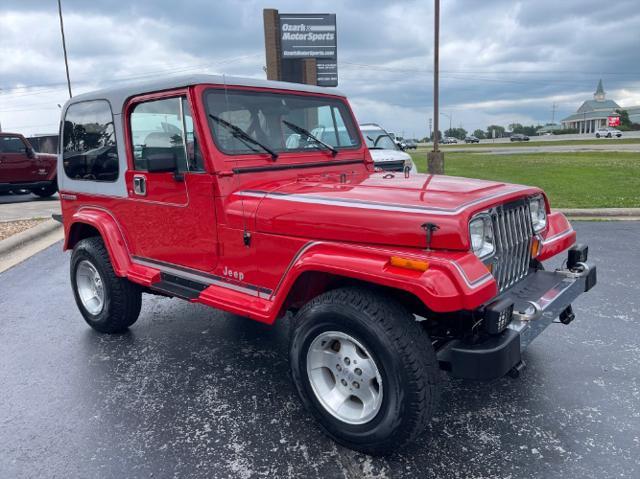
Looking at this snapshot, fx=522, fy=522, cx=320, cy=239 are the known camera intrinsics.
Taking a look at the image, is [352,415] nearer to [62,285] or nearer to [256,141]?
[256,141]

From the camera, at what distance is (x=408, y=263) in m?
2.45

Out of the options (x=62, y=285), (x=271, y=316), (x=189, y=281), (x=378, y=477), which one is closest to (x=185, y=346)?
(x=189, y=281)

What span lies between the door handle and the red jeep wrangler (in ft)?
0.04

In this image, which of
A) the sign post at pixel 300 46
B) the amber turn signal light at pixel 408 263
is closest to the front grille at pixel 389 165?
the amber turn signal light at pixel 408 263

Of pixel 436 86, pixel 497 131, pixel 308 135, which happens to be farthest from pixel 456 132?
pixel 308 135

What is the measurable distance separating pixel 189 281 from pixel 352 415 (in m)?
1.51

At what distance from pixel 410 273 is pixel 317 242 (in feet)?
1.89

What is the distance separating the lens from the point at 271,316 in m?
3.01

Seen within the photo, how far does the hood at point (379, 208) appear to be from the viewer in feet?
8.20

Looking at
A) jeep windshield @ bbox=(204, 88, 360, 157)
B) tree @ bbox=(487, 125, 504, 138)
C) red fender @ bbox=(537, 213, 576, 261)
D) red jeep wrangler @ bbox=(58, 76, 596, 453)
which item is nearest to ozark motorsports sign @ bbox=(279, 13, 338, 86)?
red jeep wrangler @ bbox=(58, 76, 596, 453)

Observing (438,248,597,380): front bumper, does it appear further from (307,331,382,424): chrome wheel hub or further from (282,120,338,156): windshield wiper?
(282,120,338,156): windshield wiper

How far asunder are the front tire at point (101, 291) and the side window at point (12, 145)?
1073cm

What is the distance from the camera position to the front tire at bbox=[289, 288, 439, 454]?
246 centimetres

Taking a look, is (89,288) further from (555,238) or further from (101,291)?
(555,238)
